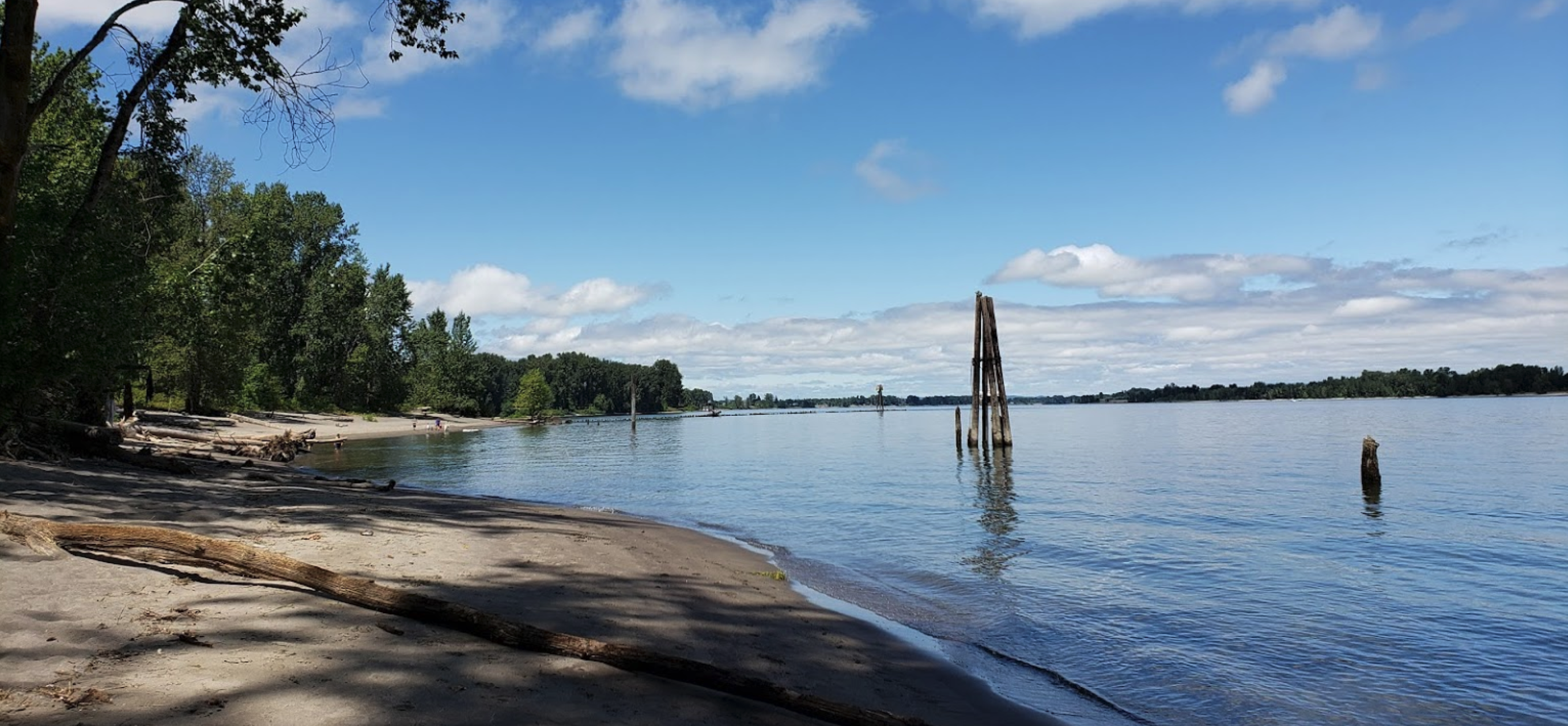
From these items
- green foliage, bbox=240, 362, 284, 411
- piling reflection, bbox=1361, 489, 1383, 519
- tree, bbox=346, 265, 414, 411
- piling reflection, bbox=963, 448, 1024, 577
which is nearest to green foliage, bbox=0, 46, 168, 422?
piling reflection, bbox=963, 448, 1024, 577

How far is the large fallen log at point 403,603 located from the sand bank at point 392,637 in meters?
0.12

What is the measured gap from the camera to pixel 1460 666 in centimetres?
925

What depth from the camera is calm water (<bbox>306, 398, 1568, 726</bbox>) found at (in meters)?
Answer: 8.63

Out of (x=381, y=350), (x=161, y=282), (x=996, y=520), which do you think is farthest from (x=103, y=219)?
(x=381, y=350)

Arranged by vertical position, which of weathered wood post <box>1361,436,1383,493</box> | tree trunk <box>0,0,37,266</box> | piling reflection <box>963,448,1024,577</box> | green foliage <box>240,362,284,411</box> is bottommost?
piling reflection <box>963,448,1024,577</box>

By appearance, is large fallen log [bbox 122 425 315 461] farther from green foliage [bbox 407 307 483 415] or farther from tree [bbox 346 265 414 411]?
green foliage [bbox 407 307 483 415]

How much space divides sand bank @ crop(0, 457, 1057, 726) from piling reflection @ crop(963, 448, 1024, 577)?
209 inches

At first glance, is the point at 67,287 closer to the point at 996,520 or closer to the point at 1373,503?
the point at 996,520

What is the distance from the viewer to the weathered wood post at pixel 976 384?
43.4 meters

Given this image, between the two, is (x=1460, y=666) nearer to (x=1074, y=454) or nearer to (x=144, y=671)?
(x=144, y=671)

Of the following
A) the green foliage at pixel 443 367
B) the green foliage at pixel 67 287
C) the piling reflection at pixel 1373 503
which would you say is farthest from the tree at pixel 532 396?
the piling reflection at pixel 1373 503

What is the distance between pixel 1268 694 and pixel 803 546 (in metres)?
10.6

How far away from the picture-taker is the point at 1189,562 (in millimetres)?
15594

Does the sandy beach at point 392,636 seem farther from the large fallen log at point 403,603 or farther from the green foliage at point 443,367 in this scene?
the green foliage at point 443,367
